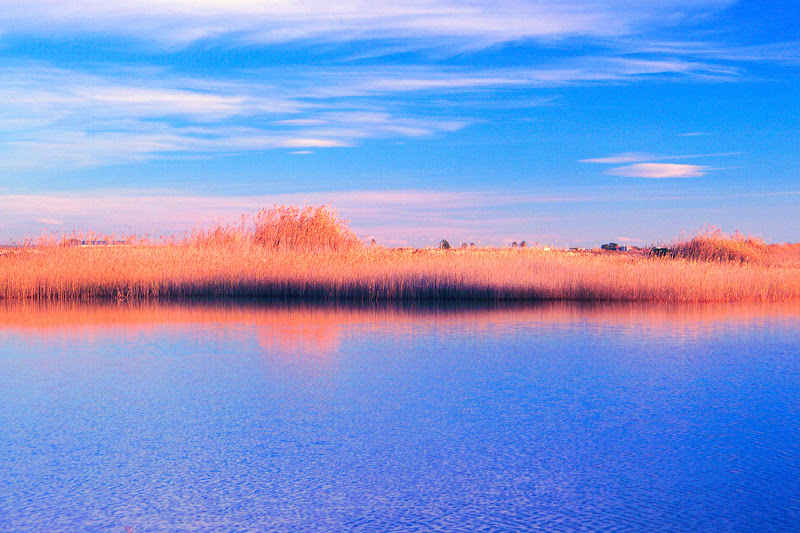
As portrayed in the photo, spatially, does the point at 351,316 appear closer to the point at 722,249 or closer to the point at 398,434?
the point at 398,434

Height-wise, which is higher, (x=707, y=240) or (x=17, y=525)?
(x=707, y=240)

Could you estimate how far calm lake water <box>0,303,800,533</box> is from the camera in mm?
2609

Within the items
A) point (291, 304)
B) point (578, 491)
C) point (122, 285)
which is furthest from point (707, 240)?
point (578, 491)

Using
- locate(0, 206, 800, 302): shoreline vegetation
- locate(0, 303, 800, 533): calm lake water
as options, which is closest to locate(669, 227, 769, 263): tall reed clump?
locate(0, 206, 800, 302): shoreline vegetation

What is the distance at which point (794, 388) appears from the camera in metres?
4.93

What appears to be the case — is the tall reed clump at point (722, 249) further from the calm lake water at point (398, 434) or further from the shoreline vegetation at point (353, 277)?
the calm lake water at point (398, 434)

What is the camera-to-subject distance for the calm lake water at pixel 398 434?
2.61 m

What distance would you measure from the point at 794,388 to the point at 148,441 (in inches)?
169

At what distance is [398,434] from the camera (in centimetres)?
363

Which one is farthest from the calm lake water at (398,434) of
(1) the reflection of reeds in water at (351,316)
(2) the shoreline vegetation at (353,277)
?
(2) the shoreline vegetation at (353,277)

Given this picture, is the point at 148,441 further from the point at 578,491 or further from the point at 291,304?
the point at 291,304

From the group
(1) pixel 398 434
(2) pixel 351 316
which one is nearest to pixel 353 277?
(2) pixel 351 316

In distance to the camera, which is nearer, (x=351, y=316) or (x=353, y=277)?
(x=351, y=316)

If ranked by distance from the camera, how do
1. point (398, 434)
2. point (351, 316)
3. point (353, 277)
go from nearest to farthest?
point (398, 434) → point (351, 316) → point (353, 277)
